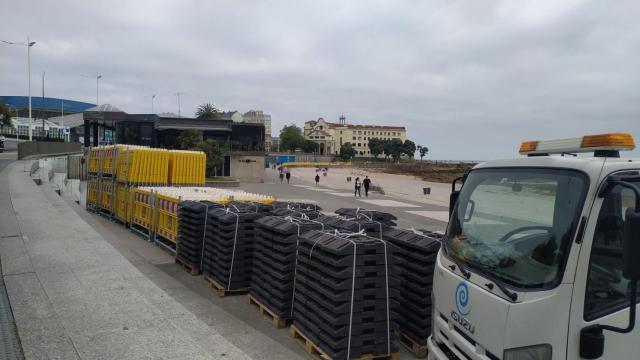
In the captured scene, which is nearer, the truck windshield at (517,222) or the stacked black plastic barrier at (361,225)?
the truck windshield at (517,222)

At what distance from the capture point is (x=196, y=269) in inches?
348

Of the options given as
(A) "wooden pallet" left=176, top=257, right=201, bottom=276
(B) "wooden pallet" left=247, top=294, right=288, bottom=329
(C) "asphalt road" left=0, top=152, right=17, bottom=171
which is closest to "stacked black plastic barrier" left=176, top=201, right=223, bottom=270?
(A) "wooden pallet" left=176, top=257, right=201, bottom=276

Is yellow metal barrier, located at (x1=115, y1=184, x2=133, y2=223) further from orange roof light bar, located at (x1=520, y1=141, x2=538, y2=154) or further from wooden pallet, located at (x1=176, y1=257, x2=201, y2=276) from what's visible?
orange roof light bar, located at (x1=520, y1=141, x2=538, y2=154)

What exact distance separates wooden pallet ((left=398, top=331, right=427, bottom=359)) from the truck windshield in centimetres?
201

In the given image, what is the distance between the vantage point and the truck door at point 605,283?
9.31 feet

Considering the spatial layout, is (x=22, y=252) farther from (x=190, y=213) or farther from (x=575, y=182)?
(x=575, y=182)

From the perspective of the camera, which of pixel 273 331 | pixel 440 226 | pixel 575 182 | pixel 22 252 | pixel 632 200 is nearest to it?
pixel 632 200

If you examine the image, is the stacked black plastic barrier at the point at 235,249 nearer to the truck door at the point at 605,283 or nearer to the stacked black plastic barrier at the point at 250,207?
the stacked black plastic barrier at the point at 250,207

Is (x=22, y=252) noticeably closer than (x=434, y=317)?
No

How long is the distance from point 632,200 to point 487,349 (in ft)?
4.64

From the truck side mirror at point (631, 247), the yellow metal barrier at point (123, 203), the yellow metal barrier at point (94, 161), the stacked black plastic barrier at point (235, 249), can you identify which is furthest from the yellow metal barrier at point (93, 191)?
the truck side mirror at point (631, 247)

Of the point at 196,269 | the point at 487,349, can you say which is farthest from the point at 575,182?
the point at 196,269

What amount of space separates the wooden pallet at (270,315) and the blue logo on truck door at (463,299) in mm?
3234

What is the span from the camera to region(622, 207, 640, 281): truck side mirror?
8.18ft
